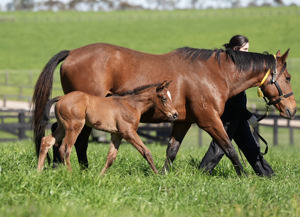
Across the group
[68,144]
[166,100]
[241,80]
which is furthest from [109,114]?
[241,80]

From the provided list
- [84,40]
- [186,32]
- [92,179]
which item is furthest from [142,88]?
[186,32]

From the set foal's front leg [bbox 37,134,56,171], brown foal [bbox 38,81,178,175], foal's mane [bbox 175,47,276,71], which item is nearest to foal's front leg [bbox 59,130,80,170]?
brown foal [bbox 38,81,178,175]

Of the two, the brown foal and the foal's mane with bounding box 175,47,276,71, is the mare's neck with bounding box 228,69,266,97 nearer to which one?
the foal's mane with bounding box 175,47,276,71

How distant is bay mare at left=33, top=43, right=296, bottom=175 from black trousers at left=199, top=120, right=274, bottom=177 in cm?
40

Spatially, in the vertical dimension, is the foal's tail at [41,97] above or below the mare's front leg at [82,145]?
above

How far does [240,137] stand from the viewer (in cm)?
586

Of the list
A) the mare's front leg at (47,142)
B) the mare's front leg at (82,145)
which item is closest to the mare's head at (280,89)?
the mare's front leg at (82,145)

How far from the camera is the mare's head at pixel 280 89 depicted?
5625mm

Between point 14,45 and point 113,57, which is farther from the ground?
point 113,57

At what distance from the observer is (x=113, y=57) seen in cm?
536

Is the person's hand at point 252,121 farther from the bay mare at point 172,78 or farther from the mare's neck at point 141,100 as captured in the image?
the mare's neck at point 141,100

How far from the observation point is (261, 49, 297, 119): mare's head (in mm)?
5625

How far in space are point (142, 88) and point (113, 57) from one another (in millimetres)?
578

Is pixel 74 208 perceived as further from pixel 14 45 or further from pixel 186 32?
pixel 186 32
